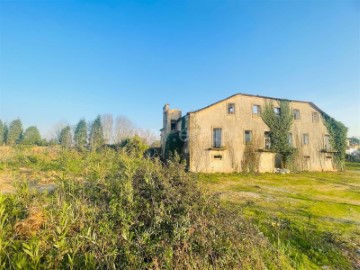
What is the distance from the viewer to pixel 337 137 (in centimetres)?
2434

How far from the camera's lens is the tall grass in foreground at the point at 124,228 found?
2.17 metres

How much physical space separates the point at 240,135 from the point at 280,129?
198 inches

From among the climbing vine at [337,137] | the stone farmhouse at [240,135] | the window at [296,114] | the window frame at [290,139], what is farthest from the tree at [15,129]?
the climbing vine at [337,137]

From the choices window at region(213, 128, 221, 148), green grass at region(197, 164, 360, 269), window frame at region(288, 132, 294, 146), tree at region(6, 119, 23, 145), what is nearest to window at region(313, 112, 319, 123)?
window frame at region(288, 132, 294, 146)

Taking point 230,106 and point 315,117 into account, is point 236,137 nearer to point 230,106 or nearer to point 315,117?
point 230,106

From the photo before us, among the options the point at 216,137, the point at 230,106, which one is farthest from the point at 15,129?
the point at 230,106

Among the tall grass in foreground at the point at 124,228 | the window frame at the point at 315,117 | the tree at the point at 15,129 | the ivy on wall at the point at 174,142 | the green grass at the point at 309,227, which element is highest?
the tree at the point at 15,129

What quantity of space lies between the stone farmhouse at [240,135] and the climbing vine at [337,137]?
64cm

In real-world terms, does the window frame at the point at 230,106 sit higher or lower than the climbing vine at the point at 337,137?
higher

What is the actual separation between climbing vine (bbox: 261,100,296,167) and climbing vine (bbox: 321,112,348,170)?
21.4ft

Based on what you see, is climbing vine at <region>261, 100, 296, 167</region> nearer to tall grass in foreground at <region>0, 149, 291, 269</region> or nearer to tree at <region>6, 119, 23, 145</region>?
tall grass in foreground at <region>0, 149, 291, 269</region>

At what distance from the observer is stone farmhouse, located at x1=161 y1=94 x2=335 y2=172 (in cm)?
1867

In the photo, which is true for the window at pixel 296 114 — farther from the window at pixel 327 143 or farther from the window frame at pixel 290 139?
the window at pixel 327 143

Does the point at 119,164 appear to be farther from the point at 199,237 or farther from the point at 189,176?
the point at 199,237
